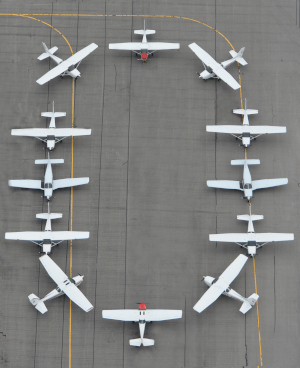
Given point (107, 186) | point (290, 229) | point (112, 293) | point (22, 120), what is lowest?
point (112, 293)

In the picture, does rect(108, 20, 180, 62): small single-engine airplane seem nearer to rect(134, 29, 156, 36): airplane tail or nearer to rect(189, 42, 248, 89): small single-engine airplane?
rect(134, 29, 156, 36): airplane tail

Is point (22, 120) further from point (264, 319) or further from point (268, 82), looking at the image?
point (264, 319)

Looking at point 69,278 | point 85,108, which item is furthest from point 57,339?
point 85,108

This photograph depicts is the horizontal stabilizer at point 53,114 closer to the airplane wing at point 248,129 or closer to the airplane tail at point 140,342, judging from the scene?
the airplane wing at point 248,129

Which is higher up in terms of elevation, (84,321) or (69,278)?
(69,278)

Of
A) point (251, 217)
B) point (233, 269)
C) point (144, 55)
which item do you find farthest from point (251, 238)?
point (144, 55)

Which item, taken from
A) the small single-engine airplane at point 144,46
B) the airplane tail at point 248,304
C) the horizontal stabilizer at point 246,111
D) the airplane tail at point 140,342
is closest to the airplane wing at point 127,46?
the small single-engine airplane at point 144,46

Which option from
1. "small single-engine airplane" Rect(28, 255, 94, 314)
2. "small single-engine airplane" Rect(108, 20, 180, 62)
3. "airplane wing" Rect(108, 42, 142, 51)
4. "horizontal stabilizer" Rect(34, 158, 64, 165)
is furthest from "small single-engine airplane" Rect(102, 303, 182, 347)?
"airplane wing" Rect(108, 42, 142, 51)
